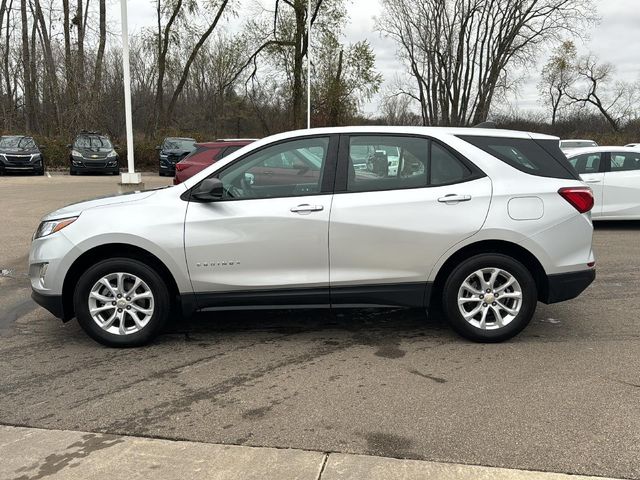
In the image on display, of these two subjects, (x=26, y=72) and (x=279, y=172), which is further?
(x=26, y=72)

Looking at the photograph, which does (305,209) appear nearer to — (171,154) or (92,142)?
(171,154)

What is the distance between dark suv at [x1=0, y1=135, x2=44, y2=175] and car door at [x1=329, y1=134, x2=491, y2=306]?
68.1ft

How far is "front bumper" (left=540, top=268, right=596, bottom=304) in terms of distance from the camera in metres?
4.46

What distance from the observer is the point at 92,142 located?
75.9 ft

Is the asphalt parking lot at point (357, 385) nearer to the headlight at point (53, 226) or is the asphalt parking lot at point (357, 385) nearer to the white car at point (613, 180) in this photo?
the headlight at point (53, 226)

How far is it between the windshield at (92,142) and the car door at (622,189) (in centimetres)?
1925

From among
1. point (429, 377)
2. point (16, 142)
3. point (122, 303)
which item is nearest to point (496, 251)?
point (429, 377)

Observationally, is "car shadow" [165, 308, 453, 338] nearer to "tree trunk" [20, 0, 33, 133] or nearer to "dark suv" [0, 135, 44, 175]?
"dark suv" [0, 135, 44, 175]

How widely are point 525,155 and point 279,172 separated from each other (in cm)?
202

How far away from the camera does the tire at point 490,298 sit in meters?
4.41

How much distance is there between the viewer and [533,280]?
4.49 metres

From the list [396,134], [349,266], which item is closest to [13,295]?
[349,266]

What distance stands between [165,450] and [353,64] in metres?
33.0

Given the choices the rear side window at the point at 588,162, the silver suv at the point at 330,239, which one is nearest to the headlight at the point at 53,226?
the silver suv at the point at 330,239
